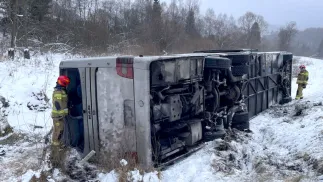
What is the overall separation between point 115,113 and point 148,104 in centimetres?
65

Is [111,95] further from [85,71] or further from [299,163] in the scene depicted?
[299,163]

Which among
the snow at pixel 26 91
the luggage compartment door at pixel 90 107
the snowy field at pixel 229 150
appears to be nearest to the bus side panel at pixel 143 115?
the snowy field at pixel 229 150

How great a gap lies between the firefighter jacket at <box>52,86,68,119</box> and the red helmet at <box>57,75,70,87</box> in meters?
0.08

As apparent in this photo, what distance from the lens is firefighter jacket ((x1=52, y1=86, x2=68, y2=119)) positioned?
17.4 feet

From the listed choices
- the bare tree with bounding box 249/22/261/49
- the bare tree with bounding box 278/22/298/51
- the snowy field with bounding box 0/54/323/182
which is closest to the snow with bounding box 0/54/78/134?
the snowy field with bounding box 0/54/323/182

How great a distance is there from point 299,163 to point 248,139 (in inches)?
71.7

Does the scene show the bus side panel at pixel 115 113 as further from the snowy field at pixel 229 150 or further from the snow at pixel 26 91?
the snow at pixel 26 91

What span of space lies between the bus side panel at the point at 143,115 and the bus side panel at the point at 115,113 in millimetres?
110

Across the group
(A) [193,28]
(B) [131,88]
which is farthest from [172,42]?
(B) [131,88]

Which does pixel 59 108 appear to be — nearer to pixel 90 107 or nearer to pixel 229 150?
pixel 90 107

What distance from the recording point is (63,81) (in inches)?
213

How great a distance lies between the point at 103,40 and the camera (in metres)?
21.6

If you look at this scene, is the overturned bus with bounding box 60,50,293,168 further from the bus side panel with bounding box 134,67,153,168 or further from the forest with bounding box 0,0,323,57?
the forest with bounding box 0,0,323,57

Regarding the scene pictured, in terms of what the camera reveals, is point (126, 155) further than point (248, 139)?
No
